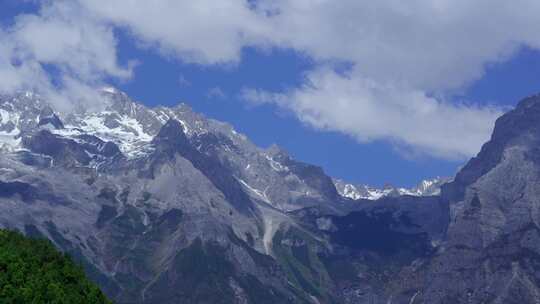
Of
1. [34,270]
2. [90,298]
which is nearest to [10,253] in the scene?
[34,270]

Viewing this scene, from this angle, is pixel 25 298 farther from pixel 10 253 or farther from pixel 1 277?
pixel 10 253

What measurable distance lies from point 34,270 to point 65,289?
27.5 ft

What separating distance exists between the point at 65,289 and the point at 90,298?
18.3ft

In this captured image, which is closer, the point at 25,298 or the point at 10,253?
the point at 25,298

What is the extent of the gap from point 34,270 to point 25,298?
21.0 meters

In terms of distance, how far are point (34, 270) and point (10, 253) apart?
25.7 feet

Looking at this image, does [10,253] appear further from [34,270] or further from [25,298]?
[25,298]

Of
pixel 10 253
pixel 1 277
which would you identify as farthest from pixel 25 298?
pixel 10 253

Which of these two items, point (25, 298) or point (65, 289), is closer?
point (25, 298)

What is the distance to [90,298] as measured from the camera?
18862 cm

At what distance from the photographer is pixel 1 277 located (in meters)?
178

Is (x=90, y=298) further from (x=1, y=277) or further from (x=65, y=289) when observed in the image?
(x=1, y=277)

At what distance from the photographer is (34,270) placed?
191750mm

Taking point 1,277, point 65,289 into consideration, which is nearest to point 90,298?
point 65,289
